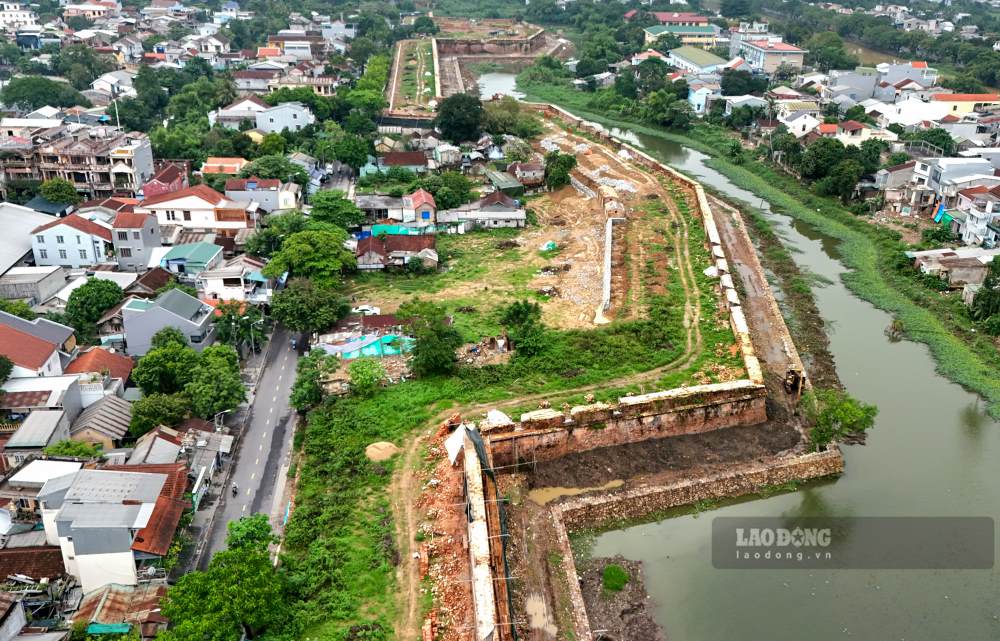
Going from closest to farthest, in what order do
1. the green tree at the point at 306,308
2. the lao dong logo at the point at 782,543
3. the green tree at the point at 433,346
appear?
the lao dong logo at the point at 782,543, the green tree at the point at 433,346, the green tree at the point at 306,308

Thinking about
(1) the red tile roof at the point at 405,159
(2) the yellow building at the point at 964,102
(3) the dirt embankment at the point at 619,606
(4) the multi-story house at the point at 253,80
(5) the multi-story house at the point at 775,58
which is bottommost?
(3) the dirt embankment at the point at 619,606

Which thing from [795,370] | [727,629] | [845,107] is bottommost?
[727,629]

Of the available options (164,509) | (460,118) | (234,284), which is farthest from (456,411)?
(460,118)

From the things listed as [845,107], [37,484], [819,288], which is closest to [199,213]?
[37,484]

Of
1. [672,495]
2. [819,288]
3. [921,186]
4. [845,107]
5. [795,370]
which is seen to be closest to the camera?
[672,495]

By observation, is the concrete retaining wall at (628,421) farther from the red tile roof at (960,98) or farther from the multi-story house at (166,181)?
the red tile roof at (960,98)

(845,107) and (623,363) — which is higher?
(845,107)

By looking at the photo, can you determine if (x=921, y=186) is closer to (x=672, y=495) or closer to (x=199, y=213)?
(x=672, y=495)

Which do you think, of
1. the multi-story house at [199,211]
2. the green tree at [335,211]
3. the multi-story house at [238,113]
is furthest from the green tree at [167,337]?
the multi-story house at [238,113]
